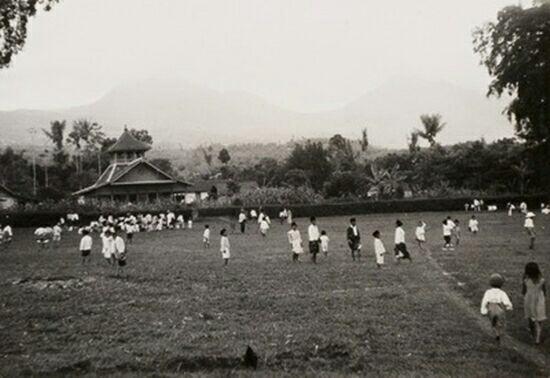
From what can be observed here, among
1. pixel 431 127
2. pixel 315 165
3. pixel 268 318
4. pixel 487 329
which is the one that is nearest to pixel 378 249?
pixel 268 318

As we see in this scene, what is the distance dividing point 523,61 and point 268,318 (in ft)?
81.1

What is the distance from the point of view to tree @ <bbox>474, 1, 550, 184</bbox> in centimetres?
3212

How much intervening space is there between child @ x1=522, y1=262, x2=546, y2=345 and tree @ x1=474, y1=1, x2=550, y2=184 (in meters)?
22.8

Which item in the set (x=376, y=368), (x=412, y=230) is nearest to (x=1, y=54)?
(x=376, y=368)

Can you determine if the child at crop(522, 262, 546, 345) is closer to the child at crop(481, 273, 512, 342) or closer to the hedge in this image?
the child at crop(481, 273, 512, 342)

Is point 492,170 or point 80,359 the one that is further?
point 492,170

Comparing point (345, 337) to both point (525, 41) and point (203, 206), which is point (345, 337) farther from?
point (203, 206)

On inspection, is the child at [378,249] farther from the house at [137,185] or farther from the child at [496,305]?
the house at [137,185]

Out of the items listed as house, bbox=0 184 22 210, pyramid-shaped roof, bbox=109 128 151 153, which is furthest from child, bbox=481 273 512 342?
pyramid-shaped roof, bbox=109 128 151 153

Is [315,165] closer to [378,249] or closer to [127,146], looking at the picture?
[127,146]

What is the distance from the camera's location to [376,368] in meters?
9.69

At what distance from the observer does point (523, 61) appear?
32406mm

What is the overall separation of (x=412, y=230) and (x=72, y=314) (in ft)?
95.2

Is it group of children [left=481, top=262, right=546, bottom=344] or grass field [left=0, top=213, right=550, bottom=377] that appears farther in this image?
group of children [left=481, top=262, right=546, bottom=344]
